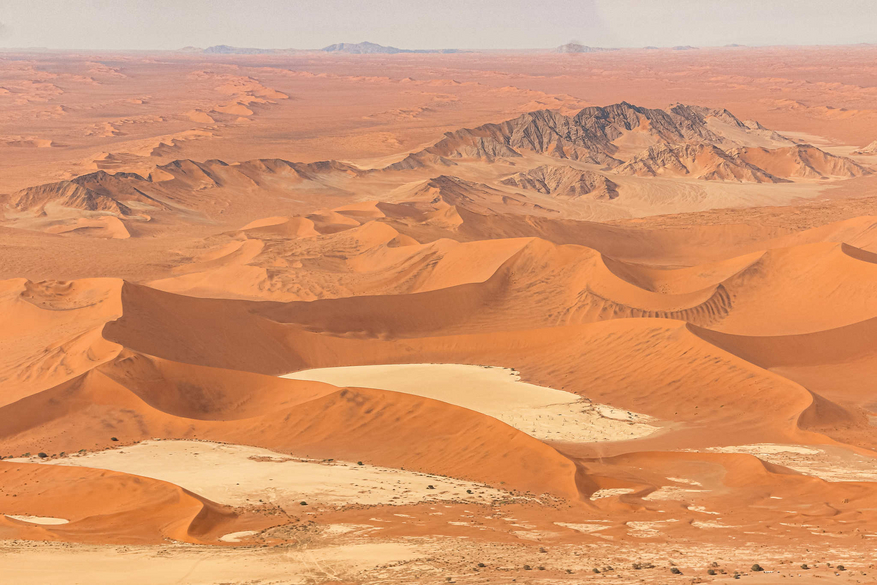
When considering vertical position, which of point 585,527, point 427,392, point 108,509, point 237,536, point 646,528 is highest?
point 646,528

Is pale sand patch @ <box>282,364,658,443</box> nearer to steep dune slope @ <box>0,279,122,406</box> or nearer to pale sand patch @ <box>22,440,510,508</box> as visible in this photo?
pale sand patch @ <box>22,440,510,508</box>

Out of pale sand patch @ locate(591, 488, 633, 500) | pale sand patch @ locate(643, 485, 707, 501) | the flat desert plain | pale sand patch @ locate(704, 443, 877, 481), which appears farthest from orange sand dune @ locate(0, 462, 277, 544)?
pale sand patch @ locate(704, 443, 877, 481)

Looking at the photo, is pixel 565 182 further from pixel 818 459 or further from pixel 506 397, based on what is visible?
pixel 818 459

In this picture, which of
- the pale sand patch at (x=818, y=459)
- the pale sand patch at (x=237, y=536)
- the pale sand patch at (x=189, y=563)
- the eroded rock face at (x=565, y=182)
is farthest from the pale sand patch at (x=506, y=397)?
the eroded rock face at (x=565, y=182)

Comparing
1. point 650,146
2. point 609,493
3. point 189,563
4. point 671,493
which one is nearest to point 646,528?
point 609,493

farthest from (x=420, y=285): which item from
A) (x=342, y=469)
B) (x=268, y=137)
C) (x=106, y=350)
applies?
(x=268, y=137)

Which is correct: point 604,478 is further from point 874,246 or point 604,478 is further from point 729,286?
point 874,246

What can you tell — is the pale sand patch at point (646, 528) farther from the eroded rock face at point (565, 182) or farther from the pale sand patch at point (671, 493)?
the eroded rock face at point (565, 182)
